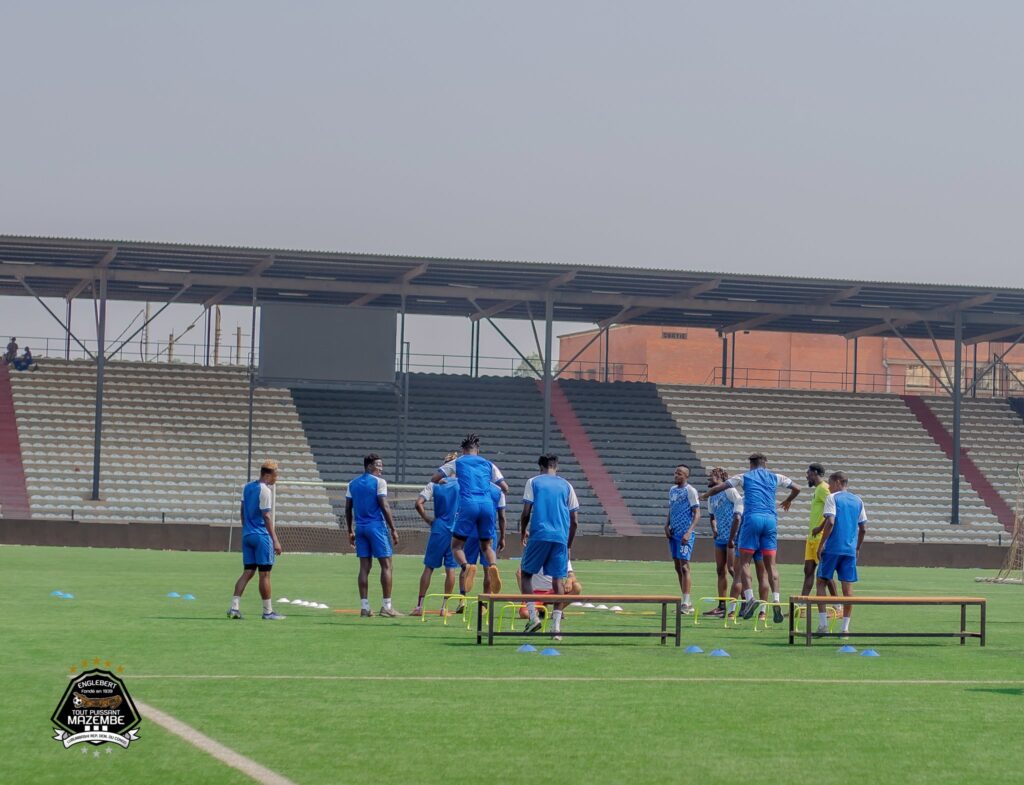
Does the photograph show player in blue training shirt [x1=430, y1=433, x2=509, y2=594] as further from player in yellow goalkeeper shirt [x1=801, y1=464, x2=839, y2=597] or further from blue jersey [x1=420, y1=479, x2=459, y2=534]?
player in yellow goalkeeper shirt [x1=801, y1=464, x2=839, y2=597]

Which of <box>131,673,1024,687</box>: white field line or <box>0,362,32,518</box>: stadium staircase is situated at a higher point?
<box>0,362,32,518</box>: stadium staircase

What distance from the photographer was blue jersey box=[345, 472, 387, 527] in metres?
17.5

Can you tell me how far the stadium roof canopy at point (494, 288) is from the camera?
141ft

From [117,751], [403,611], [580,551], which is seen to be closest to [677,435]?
[580,551]

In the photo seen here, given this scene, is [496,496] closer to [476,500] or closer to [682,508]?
[476,500]

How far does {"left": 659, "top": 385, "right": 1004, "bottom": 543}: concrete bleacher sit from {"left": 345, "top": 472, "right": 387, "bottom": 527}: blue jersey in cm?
Answer: 2918

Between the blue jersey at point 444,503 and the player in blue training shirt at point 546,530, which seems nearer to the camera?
the player in blue training shirt at point 546,530

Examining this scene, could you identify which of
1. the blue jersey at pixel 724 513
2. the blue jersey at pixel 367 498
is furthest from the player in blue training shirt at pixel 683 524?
the blue jersey at pixel 367 498

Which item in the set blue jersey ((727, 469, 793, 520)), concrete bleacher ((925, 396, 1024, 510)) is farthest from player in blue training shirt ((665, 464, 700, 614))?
concrete bleacher ((925, 396, 1024, 510))

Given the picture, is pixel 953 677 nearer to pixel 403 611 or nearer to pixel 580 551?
pixel 403 611

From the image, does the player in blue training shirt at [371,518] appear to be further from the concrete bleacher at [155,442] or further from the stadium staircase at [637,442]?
the stadium staircase at [637,442]

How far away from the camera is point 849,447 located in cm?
5081

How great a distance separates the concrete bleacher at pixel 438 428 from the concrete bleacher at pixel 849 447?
4.99 meters

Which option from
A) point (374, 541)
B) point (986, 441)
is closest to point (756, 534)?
point (374, 541)
